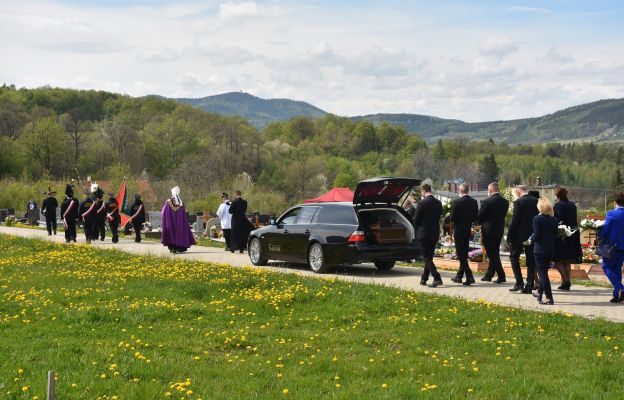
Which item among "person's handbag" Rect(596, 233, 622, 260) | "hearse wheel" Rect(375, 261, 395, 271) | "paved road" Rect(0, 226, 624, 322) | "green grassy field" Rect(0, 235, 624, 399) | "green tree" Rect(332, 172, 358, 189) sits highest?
"green tree" Rect(332, 172, 358, 189)

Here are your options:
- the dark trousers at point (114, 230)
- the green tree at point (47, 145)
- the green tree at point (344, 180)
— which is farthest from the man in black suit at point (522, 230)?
the green tree at point (344, 180)

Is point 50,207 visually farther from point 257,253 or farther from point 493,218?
point 493,218

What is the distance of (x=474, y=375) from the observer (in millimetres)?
7984

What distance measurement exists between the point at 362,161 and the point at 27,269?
509ft

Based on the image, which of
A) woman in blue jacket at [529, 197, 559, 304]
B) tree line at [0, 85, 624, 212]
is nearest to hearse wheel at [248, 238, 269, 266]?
woman in blue jacket at [529, 197, 559, 304]

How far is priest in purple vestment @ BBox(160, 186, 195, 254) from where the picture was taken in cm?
Result: 2391

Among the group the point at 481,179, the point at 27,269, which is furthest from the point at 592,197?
the point at 27,269

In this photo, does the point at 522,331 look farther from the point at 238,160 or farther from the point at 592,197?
the point at 592,197

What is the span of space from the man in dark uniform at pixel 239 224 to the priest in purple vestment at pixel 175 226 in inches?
50.7

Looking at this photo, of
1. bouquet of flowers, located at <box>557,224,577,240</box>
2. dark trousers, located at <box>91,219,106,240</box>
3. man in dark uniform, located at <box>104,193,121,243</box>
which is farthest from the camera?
dark trousers, located at <box>91,219,106,240</box>

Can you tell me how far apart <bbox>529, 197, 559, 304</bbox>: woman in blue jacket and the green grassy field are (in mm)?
1151

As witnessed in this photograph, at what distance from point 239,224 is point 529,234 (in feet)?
37.3

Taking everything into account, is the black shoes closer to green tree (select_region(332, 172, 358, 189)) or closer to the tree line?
the tree line

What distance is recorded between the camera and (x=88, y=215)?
28.6 meters
